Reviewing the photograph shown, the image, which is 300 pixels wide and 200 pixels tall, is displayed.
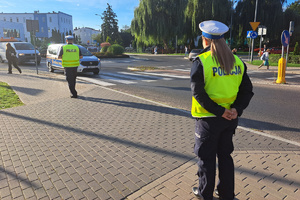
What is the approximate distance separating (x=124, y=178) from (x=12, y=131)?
3016 mm

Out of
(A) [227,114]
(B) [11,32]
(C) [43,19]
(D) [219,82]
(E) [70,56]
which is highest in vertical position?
(C) [43,19]

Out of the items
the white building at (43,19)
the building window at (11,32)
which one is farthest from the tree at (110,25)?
the building window at (11,32)

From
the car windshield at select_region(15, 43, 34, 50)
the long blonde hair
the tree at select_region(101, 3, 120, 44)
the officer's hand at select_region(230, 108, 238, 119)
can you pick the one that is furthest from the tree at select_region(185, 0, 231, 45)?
Answer: the tree at select_region(101, 3, 120, 44)

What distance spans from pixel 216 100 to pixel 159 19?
37.8 meters

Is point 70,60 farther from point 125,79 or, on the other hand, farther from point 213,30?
point 213,30

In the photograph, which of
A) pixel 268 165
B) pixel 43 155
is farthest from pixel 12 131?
pixel 268 165

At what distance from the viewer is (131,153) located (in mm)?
3988

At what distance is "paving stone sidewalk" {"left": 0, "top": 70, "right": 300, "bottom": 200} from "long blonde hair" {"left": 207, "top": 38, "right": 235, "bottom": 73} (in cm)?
153

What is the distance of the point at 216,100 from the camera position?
2445mm

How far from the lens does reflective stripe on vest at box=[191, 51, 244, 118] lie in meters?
2.35

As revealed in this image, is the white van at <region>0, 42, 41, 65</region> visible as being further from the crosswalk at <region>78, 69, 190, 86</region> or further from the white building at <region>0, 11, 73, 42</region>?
the white building at <region>0, 11, 73, 42</region>

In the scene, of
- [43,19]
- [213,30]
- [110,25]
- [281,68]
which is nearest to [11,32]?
[43,19]

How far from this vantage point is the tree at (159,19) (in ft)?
125

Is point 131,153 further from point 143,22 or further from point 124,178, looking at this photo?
point 143,22
